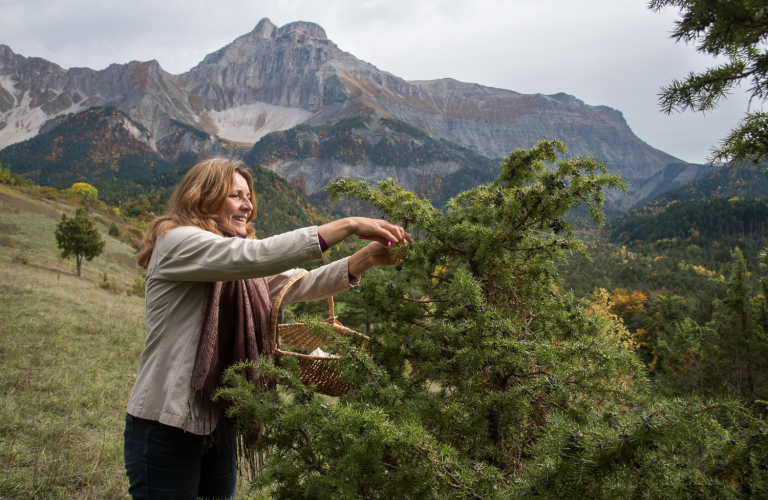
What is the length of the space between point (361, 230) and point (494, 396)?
950 mm

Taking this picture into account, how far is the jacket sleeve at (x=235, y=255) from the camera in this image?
157 cm

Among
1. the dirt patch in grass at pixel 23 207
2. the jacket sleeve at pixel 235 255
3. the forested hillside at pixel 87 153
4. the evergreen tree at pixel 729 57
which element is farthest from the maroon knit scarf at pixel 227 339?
the forested hillside at pixel 87 153

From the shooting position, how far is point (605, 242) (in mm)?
100875

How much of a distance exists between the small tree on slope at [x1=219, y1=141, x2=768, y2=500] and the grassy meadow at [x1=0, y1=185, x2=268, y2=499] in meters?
2.73

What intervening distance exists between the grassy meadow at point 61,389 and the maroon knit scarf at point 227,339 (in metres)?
2.29

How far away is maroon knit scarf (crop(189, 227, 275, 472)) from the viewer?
5.91 feet

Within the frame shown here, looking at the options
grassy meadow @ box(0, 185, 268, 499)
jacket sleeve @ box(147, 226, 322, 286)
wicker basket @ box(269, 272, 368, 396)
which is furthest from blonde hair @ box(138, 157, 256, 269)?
grassy meadow @ box(0, 185, 268, 499)

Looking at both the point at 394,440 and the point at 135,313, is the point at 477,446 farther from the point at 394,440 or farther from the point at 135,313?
the point at 135,313

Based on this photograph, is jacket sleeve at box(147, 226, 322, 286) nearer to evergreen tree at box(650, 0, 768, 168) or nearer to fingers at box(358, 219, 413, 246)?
fingers at box(358, 219, 413, 246)

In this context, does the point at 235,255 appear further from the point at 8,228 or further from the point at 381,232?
the point at 8,228

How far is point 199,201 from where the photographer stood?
199cm

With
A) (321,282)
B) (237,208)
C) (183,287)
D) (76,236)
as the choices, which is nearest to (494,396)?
(321,282)

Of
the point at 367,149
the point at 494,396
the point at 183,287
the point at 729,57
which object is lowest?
the point at 494,396

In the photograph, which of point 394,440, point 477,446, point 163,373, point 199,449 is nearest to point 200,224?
point 163,373
